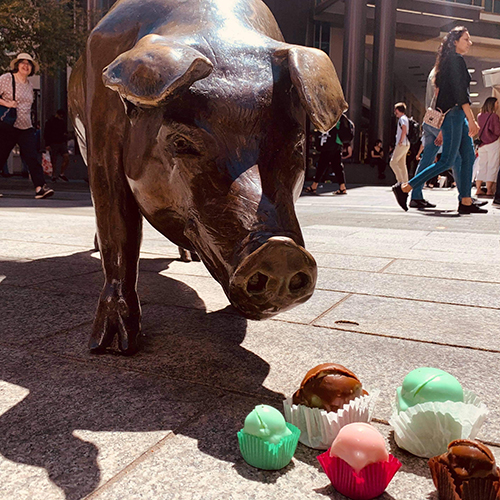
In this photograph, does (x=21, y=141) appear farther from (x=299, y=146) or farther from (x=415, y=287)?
(x=299, y=146)

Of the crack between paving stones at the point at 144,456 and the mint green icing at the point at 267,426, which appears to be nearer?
the crack between paving stones at the point at 144,456

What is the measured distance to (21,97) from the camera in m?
9.16

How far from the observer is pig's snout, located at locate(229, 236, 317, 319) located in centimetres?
171

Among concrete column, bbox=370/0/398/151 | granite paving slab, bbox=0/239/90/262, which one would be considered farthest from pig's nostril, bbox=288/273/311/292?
concrete column, bbox=370/0/398/151

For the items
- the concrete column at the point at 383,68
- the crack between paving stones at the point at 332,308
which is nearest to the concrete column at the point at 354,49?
the concrete column at the point at 383,68

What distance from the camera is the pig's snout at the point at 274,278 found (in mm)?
1713

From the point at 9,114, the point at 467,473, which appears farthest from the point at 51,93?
the point at 467,473

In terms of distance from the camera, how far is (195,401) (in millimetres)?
1969

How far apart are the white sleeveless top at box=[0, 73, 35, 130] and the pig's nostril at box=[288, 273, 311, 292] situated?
8.51 meters

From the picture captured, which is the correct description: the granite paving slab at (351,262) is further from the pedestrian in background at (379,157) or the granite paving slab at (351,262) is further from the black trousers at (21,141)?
the pedestrian in background at (379,157)

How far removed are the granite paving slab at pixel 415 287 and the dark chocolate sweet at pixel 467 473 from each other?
2127mm

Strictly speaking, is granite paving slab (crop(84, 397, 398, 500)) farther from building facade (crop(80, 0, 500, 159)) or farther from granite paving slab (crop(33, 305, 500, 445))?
building facade (crop(80, 0, 500, 159))

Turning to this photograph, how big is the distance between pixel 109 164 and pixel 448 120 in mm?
6642

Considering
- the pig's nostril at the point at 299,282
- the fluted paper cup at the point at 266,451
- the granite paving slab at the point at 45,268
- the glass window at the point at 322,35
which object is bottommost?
the granite paving slab at the point at 45,268
